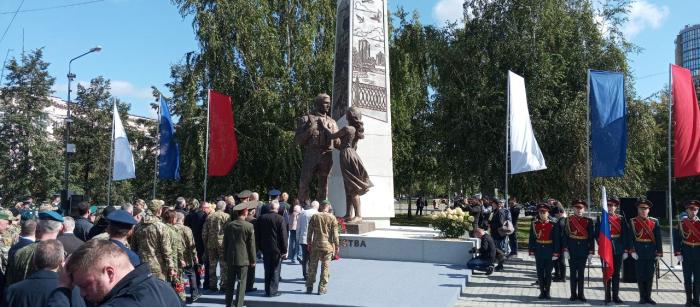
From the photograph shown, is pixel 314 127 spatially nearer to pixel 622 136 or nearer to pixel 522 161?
pixel 522 161

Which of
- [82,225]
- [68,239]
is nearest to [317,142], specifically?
[82,225]

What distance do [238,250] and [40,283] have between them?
4715 mm

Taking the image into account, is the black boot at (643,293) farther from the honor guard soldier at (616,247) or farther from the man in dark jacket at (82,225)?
the man in dark jacket at (82,225)

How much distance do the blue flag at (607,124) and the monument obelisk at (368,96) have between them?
6.03m

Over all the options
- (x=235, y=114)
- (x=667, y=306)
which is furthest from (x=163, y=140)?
(x=667, y=306)

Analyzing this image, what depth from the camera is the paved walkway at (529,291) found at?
32.2 feet

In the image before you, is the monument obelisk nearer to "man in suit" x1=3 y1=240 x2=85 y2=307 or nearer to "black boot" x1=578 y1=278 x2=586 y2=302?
"black boot" x1=578 y1=278 x2=586 y2=302

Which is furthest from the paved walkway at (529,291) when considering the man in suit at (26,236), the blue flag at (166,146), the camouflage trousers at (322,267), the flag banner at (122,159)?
the flag banner at (122,159)

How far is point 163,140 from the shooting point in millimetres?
17594

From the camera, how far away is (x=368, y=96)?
1712cm

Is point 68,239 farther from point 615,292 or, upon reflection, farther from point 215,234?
point 615,292

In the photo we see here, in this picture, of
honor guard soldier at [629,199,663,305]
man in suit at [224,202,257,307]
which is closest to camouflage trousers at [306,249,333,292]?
man in suit at [224,202,257,307]

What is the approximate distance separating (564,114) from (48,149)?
28.1 metres

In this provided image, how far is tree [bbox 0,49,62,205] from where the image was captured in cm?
3319
